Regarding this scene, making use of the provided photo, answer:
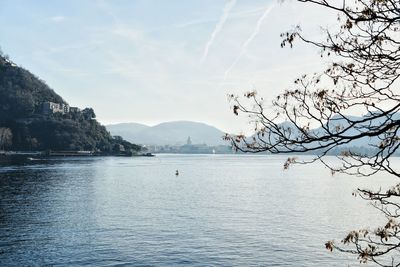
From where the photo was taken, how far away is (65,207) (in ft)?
205

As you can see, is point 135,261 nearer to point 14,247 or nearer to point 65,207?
point 14,247

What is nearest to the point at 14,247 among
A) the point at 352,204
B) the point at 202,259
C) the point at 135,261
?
the point at 135,261

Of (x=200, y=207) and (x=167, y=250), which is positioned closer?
(x=167, y=250)

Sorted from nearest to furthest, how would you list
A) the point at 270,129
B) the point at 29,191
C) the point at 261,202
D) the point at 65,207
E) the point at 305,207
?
the point at 270,129 → the point at 65,207 → the point at 305,207 → the point at 261,202 → the point at 29,191

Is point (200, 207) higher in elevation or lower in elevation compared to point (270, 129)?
lower

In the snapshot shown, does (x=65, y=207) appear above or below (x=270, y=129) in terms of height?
below

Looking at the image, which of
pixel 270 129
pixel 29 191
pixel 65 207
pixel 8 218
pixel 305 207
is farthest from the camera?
pixel 29 191

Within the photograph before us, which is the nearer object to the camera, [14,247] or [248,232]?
[14,247]

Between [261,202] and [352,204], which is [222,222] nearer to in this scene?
[261,202]

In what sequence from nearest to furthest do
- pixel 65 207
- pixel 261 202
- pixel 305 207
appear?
pixel 65 207 → pixel 305 207 → pixel 261 202

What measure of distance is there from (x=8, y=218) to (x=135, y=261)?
1044 inches

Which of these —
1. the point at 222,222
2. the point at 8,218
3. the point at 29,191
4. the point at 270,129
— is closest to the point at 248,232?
the point at 222,222

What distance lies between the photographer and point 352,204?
239 ft

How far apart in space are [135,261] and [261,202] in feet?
140
